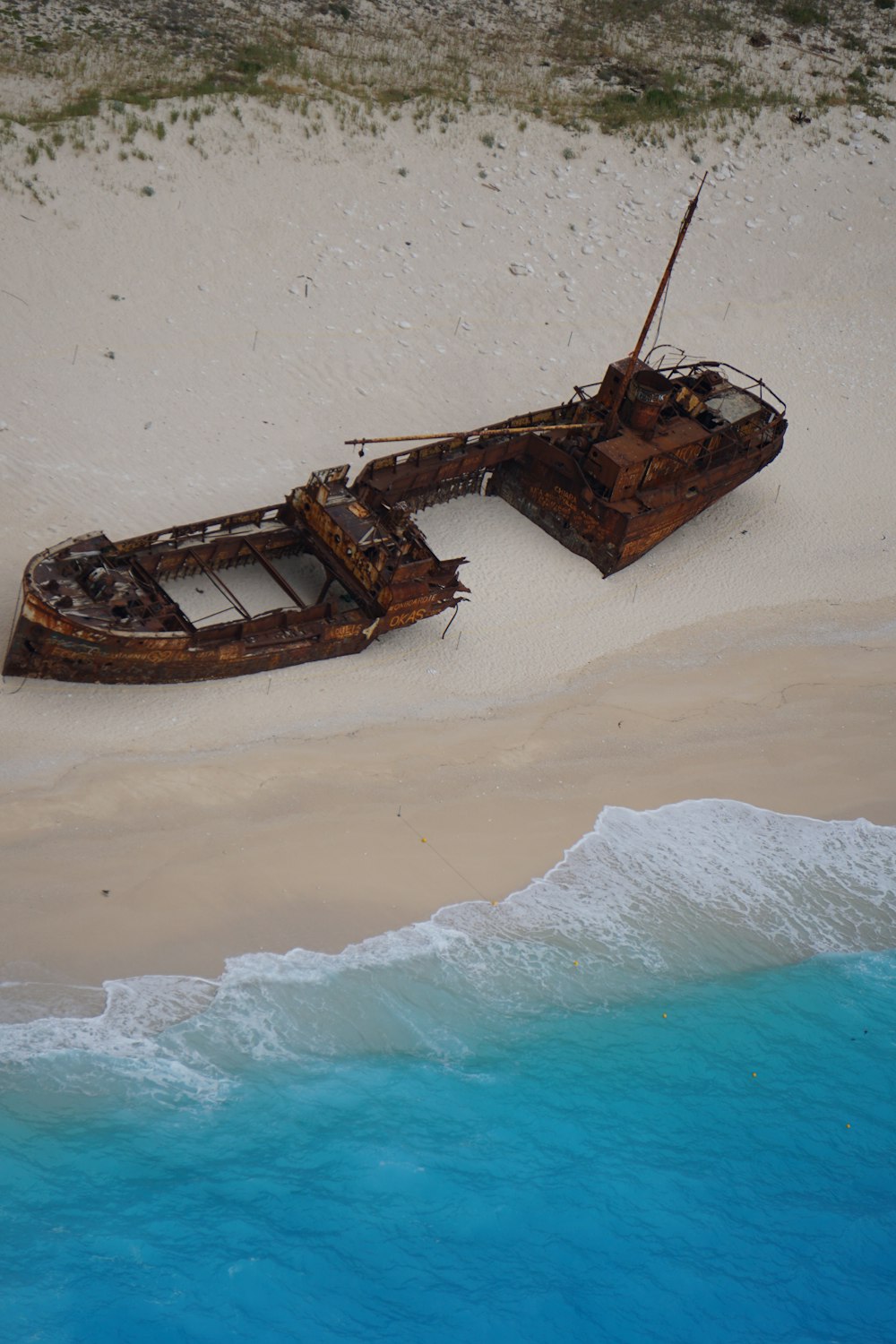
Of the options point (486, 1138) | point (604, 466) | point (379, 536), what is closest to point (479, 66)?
point (604, 466)

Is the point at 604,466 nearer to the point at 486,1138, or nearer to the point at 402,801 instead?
the point at 402,801

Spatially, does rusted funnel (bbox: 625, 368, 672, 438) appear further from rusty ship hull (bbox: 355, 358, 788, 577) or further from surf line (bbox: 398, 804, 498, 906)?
surf line (bbox: 398, 804, 498, 906)

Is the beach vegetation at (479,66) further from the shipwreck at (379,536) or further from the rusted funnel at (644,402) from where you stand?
the rusted funnel at (644,402)

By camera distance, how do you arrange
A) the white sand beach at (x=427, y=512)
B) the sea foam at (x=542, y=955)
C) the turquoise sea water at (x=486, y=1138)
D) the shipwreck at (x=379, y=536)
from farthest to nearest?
the shipwreck at (x=379, y=536) → the white sand beach at (x=427, y=512) → the sea foam at (x=542, y=955) → the turquoise sea water at (x=486, y=1138)

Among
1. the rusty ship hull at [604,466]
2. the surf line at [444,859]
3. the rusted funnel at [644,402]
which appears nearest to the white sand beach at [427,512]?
the surf line at [444,859]

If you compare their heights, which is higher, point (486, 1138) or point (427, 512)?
point (427, 512)

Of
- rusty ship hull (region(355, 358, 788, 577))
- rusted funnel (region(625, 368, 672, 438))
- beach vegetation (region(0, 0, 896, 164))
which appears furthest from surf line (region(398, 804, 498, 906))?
beach vegetation (region(0, 0, 896, 164))
